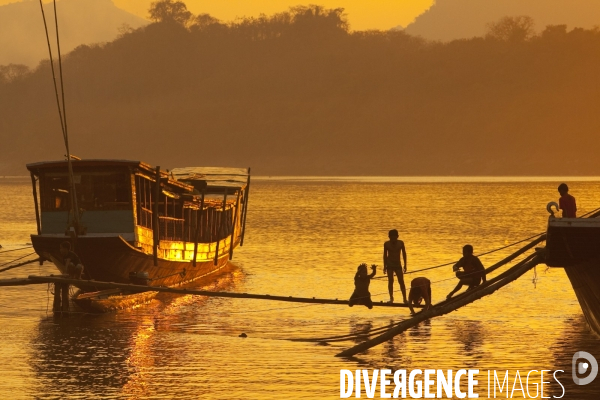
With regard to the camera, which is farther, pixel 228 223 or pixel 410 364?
pixel 228 223

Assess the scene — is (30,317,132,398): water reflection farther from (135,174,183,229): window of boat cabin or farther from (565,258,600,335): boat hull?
(565,258,600,335): boat hull

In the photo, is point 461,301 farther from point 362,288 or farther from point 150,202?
point 150,202

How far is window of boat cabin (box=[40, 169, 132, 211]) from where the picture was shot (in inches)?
1292

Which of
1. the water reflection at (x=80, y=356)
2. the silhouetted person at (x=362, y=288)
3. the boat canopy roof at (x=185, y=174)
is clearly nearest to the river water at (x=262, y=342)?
the water reflection at (x=80, y=356)

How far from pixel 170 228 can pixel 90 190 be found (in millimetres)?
5931

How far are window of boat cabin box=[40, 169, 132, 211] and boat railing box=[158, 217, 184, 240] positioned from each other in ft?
12.3

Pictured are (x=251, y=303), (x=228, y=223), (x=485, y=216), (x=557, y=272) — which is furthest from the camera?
(x=485, y=216)

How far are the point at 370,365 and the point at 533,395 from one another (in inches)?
150

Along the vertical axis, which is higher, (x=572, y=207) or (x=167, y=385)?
(x=572, y=207)

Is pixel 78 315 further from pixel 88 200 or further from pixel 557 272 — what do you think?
pixel 557 272

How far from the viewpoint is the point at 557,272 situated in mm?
45344

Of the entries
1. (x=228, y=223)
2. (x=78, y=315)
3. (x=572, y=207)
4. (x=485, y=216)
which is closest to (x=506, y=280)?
(x=572, y=207)

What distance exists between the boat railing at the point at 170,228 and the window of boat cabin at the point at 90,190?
148 inches

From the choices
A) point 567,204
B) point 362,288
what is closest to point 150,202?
point 362,288
